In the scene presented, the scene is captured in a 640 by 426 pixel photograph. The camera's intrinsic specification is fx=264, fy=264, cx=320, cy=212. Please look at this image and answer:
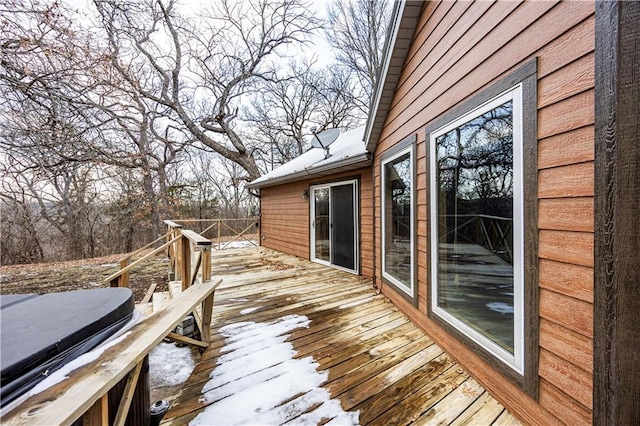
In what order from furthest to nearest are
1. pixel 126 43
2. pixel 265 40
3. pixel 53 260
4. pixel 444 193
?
pixel 265 40 → pixel 53 260 → pixel 126 43 → pixel 444 193

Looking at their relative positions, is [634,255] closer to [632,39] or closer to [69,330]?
[632,39]

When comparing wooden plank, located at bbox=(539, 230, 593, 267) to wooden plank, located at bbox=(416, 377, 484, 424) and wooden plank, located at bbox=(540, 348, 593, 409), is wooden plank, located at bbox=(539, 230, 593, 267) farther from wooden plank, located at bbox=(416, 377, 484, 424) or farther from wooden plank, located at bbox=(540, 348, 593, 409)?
wooden plank, located at bbox=(416, 377, 484, 424)

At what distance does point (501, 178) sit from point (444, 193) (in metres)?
0.58

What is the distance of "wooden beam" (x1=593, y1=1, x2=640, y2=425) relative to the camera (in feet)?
3.39

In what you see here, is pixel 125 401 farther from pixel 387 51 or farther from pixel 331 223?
pixel 331 223

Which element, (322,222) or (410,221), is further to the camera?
(322,222)

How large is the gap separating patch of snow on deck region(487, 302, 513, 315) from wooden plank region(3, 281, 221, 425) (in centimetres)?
213

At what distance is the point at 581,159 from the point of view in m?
1.30

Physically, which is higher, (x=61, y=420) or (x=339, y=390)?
(x=61, y=420)

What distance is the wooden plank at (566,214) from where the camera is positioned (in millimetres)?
1271

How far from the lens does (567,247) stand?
1357 mm

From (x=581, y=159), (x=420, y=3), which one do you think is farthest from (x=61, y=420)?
(x=420, y=3)

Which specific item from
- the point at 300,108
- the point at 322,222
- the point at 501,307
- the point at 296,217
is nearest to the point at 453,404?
the point at 501,307

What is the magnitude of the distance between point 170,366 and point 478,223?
11.5 feet
